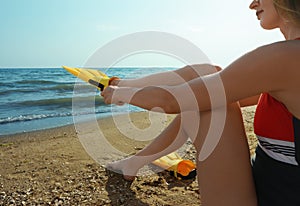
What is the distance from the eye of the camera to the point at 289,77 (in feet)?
3.11

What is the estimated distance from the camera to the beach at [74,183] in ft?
5.99

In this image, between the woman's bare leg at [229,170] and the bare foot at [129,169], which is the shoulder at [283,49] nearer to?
the woman's bare leg at [229,170]

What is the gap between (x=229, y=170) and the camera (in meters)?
1.18

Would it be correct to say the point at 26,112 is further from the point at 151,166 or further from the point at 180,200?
the point at 180,200

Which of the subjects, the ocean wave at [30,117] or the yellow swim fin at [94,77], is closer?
the yellow swim fin at [94,77]

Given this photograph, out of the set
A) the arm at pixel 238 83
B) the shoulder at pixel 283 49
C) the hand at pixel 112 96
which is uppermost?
the shoulder at pixel 283 49

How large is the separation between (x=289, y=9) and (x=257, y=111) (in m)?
0.39

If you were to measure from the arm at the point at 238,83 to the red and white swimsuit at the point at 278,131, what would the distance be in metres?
0.09

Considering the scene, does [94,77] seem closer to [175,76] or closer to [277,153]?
[175,76]

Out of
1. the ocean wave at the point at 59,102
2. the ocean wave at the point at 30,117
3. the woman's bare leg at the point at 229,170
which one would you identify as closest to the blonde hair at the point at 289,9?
the woman's bare leg at the point at 229,170

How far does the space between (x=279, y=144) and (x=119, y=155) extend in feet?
6.05

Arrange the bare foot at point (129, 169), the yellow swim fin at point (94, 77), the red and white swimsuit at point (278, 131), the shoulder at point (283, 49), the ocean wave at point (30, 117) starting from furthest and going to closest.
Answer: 1. the ocean wave at point (30, 117)
2. the bare foot at point (129, 169)
3. the yellow swim fin at point (94, 77)
4. the red and white swimsuit at point (278, 131)
5. the shoulder at point (283, 49)

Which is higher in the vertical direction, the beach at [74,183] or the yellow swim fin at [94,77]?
the yellow swim fin at [94,77]

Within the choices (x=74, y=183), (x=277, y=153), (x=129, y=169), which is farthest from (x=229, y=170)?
(x=74, y=183)
